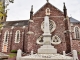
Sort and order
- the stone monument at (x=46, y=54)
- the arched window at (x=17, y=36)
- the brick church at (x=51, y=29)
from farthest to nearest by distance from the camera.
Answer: the arched window at (x=17, y=36), the brick church at (x=51, y=29), the stone monument at (x=46, y=54)

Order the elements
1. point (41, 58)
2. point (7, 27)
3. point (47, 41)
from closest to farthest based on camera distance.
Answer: point (41, 58)
point (47, 41)
point (7, 27)

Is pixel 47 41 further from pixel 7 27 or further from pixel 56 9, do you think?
pixel 7 27

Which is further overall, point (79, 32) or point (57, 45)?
point (79, 32)

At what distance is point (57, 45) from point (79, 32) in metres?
16.3

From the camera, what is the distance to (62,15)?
24.5 metres

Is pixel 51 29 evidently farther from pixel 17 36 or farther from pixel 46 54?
pixel 46 54

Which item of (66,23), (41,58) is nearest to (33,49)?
(66,23)

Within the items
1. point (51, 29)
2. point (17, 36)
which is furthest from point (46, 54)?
point (17, 36)

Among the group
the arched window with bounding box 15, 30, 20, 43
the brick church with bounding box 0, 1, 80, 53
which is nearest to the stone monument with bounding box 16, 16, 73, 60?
the brick church with bounding box 0, 1, 80, 53

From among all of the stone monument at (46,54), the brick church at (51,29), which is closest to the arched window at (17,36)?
the brick church at (51,29)

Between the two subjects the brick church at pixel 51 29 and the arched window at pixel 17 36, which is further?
the arched window at pixel 17 36

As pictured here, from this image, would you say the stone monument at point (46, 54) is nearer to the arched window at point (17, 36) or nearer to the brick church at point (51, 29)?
the brick church at point (51, 29)

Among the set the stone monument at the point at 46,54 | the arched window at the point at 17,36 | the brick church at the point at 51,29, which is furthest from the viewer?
the arched window at the point at 17,36

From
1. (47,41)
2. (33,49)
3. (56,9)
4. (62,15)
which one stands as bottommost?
(33,49)
